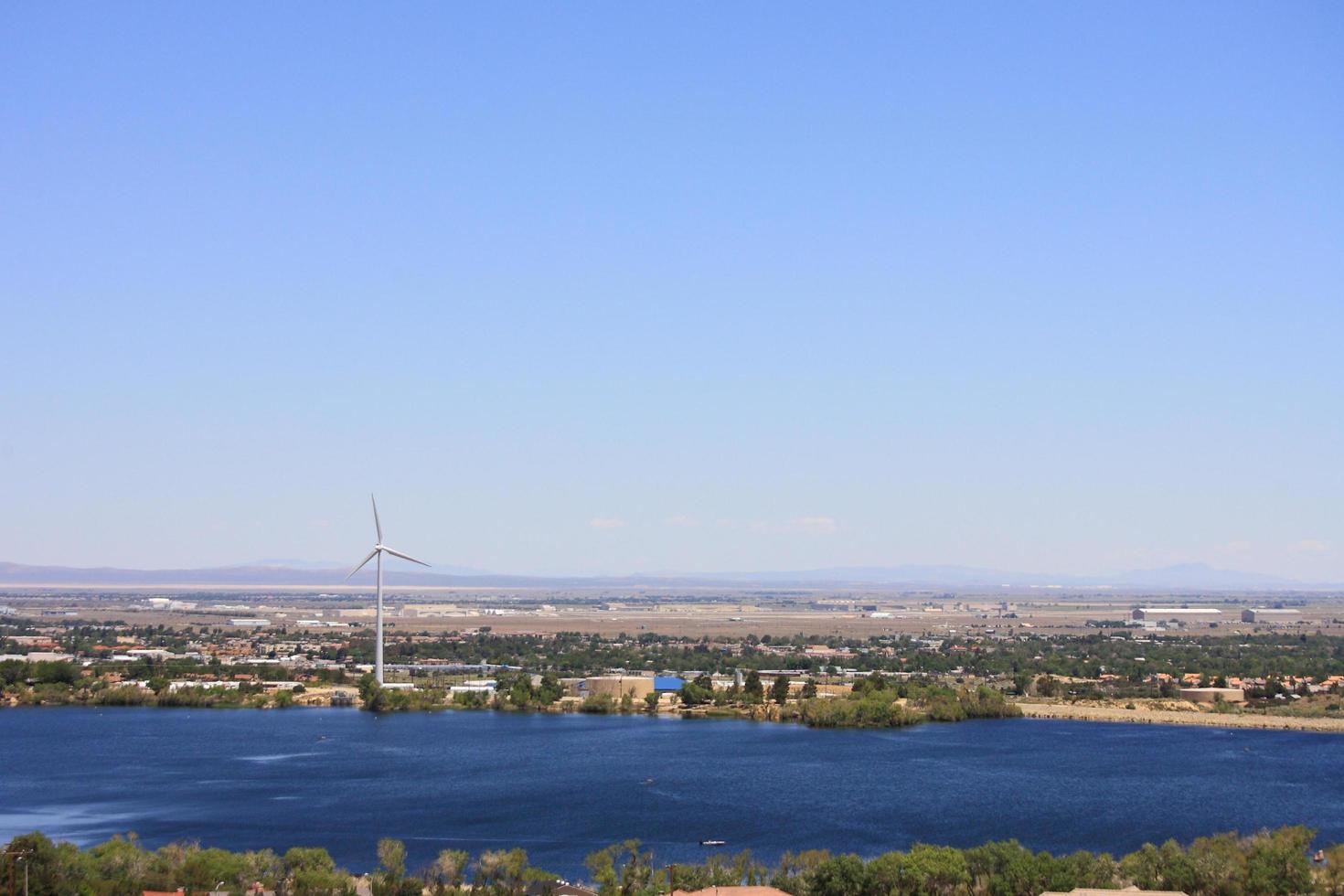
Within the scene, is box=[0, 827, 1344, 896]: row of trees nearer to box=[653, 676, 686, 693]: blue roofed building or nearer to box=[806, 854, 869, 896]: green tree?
box=[806, 854, 869, 896]: green tree

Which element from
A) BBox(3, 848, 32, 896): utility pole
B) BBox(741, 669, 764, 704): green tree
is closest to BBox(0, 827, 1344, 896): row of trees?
BBox(3, 848, 32, 896): utility pole

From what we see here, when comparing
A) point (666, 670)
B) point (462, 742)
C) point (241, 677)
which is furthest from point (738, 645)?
point (462, 742)

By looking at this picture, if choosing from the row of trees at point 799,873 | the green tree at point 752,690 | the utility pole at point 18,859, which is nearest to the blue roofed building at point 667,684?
the green tree at point 752,690

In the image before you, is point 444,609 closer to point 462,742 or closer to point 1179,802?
point 462,742

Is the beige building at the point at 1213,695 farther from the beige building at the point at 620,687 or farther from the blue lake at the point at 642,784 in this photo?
the beige building at the point at 620,687

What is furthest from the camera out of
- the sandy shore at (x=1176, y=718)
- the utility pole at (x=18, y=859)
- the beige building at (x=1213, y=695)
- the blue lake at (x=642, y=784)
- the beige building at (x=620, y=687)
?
the beige building at (x=620, y=687)

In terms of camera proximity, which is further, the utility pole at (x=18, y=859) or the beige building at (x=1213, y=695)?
the beige building at (x=1213, y=695)
